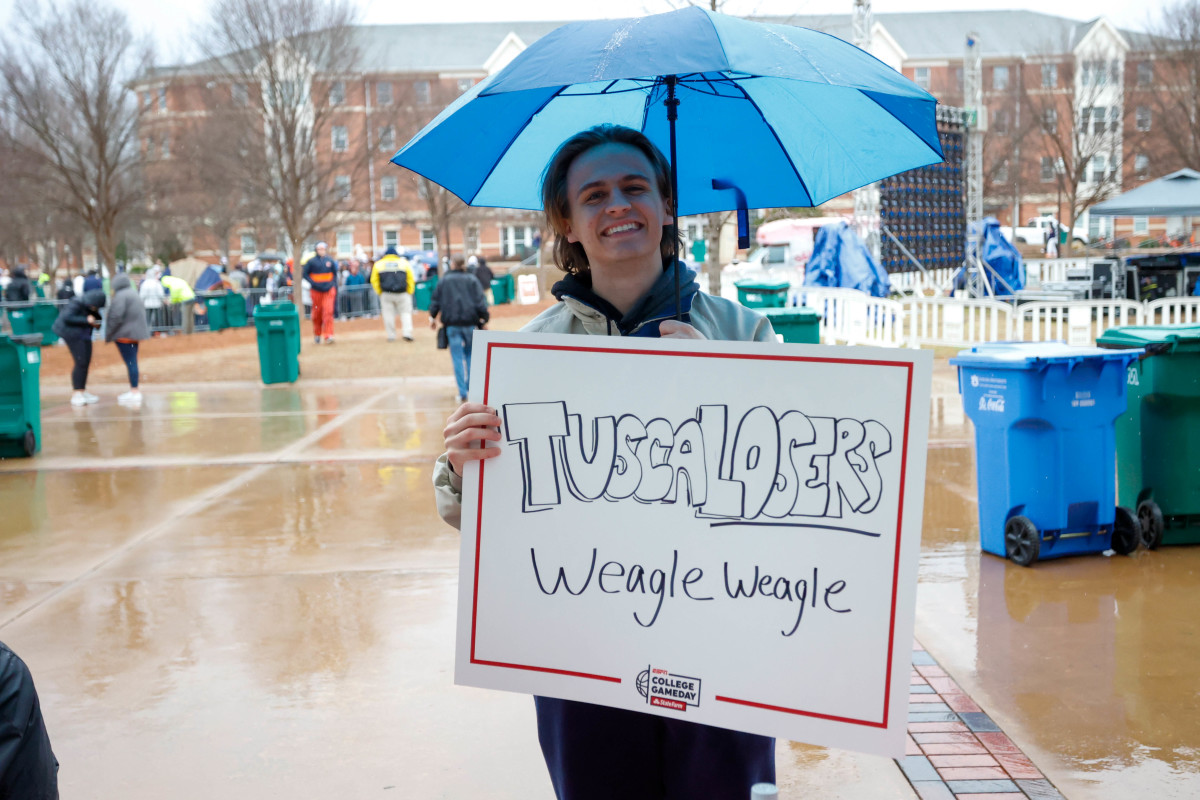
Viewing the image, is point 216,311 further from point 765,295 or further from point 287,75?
point 765,295

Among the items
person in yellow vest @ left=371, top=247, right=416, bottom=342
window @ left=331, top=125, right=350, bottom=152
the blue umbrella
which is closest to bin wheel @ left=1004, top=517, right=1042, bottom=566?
the blue umbrella

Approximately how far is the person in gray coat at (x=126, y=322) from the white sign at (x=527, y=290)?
19829 millimetres

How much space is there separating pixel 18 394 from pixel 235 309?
1747 cm

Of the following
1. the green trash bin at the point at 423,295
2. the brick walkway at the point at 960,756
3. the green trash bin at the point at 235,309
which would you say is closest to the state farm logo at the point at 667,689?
the brick walkway at the point at 960,756

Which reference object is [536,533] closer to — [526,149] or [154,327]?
[526,149]

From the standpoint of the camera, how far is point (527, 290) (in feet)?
109

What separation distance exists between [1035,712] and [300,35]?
Answer: 23.7 metres

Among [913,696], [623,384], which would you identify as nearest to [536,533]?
[623,384]

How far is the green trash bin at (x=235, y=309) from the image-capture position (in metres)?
26.5

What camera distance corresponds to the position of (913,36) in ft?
244

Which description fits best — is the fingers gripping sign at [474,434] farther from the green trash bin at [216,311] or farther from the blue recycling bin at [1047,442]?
the green trash bin at [216,311]

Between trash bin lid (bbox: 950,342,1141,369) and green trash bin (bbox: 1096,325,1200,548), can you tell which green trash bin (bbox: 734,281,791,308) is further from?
trash bin lid (bbox: 950,342,1141,369)

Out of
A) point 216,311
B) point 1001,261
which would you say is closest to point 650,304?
point 1001,261

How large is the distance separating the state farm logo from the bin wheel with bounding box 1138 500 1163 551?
471cm
